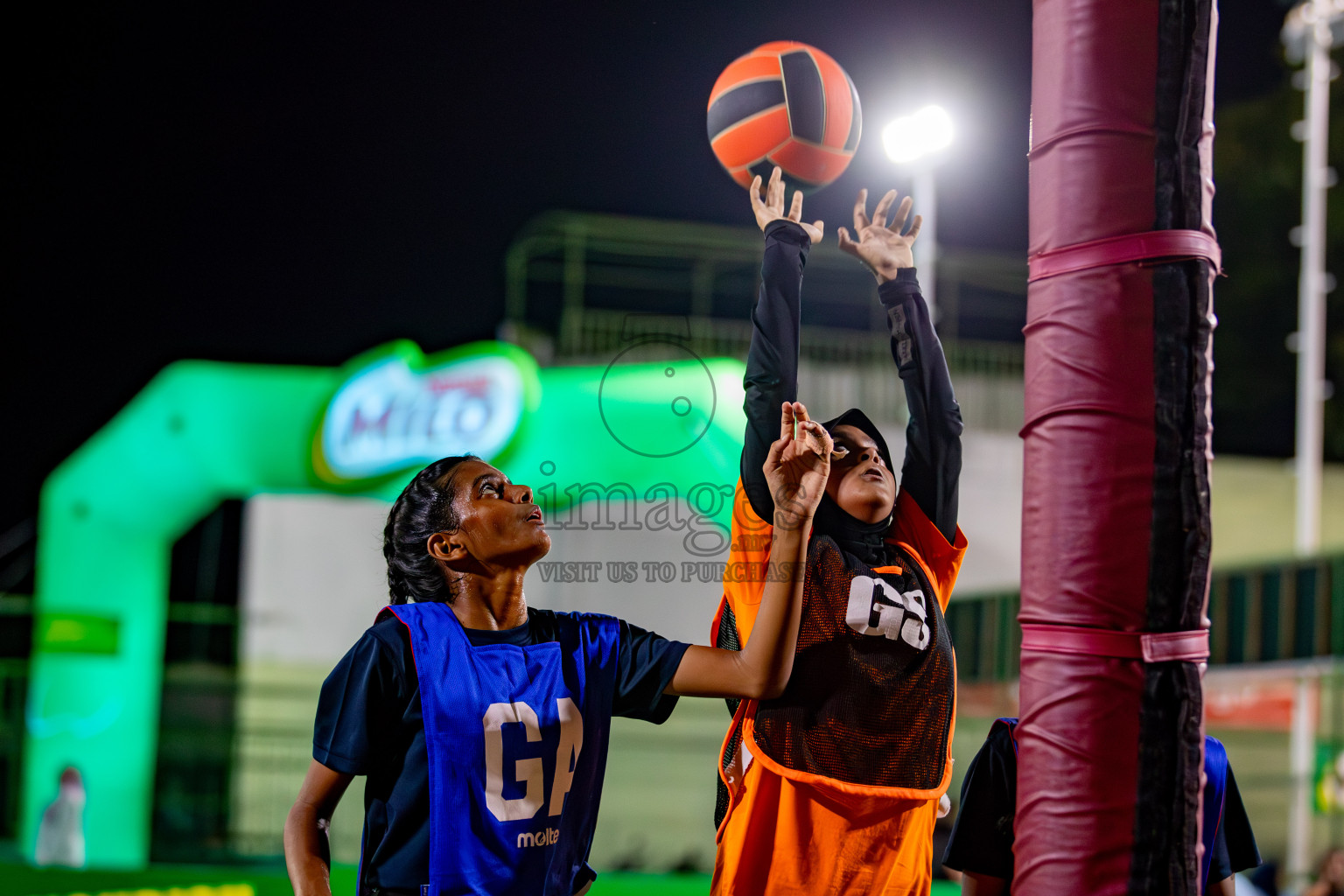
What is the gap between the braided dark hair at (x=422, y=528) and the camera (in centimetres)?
257

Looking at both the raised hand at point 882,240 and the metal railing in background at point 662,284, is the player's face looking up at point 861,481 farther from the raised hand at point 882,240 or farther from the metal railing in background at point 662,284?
the metal railing in background at point 662,284

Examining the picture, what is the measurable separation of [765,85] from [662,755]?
7.17m

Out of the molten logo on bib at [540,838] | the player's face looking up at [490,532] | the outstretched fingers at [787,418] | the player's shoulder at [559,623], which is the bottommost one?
the molten logo on bib at [540,838]

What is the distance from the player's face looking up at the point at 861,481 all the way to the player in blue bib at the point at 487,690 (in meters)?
0.25

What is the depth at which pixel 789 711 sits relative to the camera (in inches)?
103

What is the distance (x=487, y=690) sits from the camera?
2406mm

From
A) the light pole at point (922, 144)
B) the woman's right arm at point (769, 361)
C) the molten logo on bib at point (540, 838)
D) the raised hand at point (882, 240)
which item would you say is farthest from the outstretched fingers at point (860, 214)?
the light pole at point (922, 144)

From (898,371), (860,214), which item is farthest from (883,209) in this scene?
(898,371)

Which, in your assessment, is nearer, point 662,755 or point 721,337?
point 662,755

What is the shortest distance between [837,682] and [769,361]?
0.75 meters

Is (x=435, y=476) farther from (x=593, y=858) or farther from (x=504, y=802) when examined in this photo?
(x=593, y=858)

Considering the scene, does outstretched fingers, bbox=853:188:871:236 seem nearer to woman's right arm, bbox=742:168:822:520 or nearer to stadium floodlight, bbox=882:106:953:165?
woman's right arm, bbox=742:168:822:520

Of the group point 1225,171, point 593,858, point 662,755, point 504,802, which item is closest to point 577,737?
point 504,802

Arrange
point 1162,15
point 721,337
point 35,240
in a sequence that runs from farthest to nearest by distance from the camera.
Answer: point 721,337 < point 35,240 < point 1162,15
